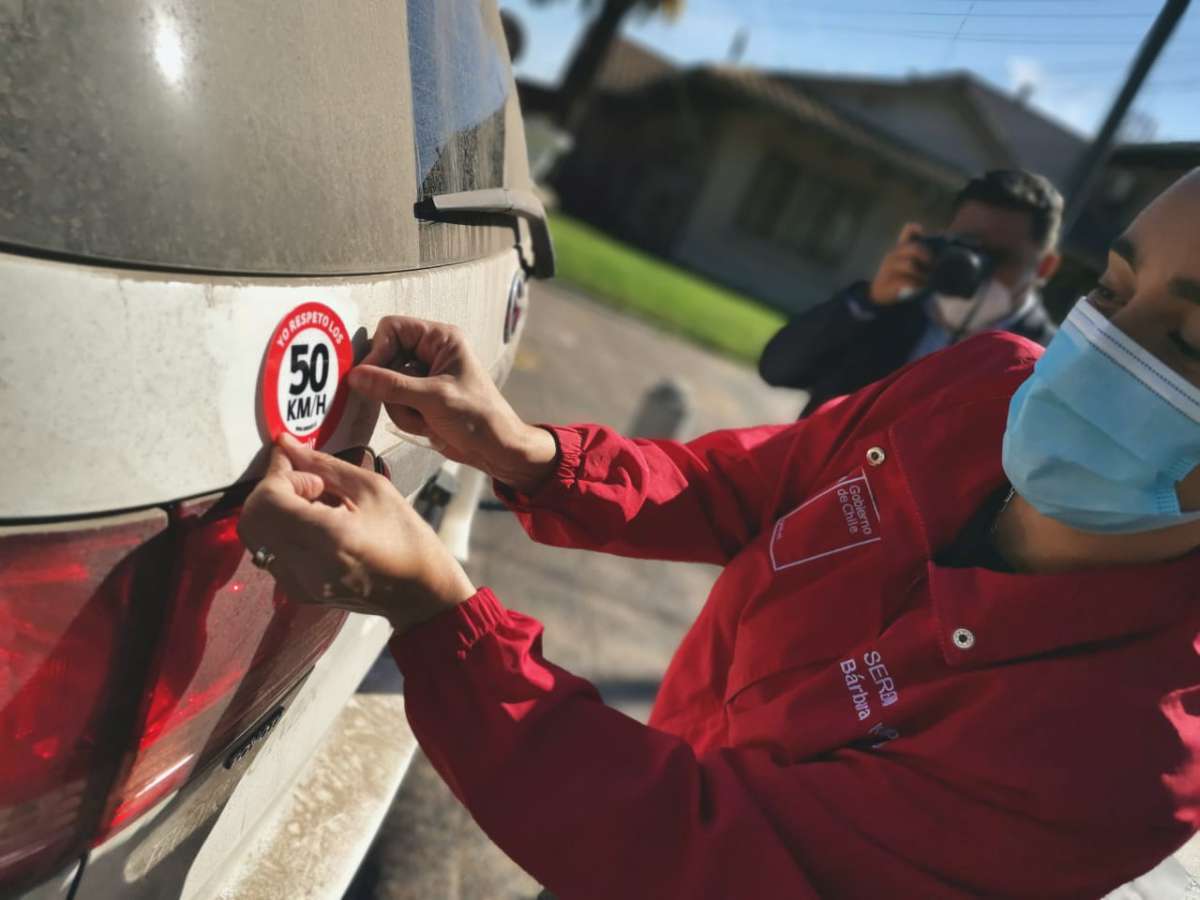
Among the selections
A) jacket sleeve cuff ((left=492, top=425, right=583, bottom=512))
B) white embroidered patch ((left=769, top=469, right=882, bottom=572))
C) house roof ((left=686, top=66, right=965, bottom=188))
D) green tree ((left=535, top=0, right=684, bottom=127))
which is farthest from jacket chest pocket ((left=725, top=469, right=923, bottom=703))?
house roof ((left=686, top=66, right=965, bottom=188))

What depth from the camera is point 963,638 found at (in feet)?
3.82

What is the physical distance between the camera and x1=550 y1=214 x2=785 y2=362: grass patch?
1216 cm

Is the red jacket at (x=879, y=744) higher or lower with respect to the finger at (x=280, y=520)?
lower

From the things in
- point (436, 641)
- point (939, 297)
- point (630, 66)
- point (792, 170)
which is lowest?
point (630, 66)

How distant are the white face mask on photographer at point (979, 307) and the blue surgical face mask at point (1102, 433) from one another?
1.49m

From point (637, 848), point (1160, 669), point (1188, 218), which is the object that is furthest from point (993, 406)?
point (637, 848)

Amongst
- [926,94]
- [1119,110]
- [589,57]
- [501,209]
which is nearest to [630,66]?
[926,94]

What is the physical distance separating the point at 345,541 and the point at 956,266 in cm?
233

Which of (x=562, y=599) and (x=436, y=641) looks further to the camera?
(x=562, y=599)

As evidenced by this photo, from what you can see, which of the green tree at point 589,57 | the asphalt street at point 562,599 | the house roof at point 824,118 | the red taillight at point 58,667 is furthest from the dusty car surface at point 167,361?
the house roof at point 824,118

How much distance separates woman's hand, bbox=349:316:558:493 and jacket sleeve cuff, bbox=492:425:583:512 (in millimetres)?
12

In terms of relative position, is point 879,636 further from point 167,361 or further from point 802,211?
point 802,211

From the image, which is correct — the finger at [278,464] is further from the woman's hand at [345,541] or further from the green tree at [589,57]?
the green tree at [589,57]

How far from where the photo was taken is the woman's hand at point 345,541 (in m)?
0.87
